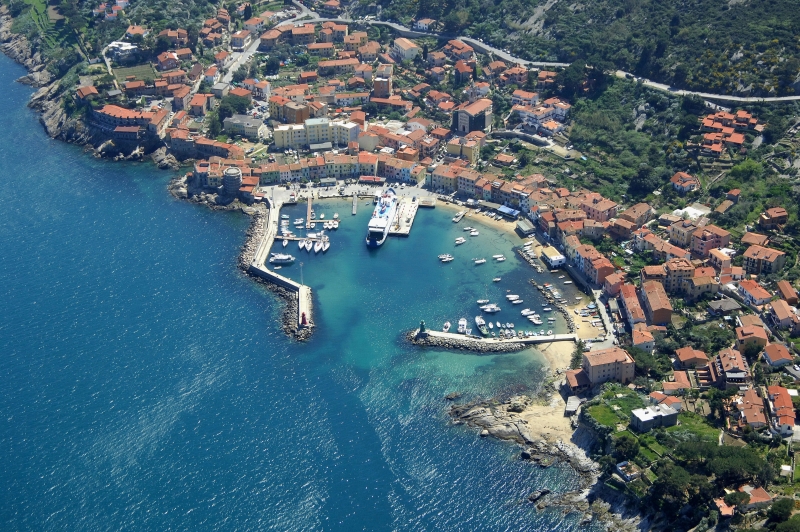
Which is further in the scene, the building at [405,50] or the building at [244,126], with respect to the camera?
the building at [405,50]

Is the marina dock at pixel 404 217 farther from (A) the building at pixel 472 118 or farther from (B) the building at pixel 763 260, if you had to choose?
(B) the building at pixel 763 260

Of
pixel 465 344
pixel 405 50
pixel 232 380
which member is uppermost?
pixel 405 50

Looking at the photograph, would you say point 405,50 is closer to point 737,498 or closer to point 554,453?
point 554,453

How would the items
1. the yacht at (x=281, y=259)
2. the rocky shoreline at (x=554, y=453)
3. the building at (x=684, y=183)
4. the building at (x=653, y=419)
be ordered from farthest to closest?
the building at (x=684, y=183) < the yacht at (x=281, y=259) < the building at (x=653, y=419) < the rocky shoreline at (x=554, y=453)

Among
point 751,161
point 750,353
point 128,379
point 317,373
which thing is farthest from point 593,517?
point 751,161

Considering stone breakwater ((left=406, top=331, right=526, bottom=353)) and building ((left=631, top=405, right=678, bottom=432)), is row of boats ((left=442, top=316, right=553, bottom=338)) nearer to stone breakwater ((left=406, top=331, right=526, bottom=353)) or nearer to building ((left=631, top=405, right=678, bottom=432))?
stone breakwater ((left=406, top=331, right=526, bottom=353))

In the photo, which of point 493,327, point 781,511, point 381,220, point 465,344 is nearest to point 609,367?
point 493,327

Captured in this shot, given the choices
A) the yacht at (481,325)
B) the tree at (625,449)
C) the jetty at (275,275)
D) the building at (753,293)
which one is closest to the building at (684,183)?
the building at (753,293)

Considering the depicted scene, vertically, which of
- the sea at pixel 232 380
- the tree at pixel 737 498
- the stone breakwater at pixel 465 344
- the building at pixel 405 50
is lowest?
the sea at pixel 232 380
